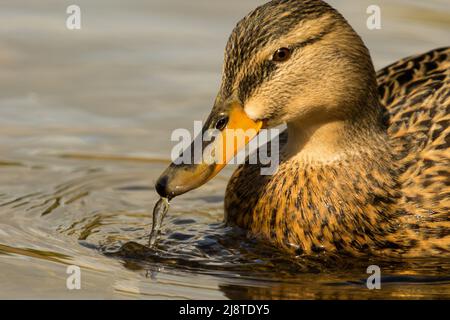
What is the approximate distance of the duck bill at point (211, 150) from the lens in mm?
8234

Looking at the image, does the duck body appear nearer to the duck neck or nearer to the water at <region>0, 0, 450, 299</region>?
the duck neck

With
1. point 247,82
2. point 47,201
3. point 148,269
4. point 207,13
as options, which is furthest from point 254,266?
point 207,13

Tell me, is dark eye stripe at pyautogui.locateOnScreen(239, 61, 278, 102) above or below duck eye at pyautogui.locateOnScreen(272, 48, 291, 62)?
below

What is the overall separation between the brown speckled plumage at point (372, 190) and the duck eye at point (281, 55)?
15.2 inches

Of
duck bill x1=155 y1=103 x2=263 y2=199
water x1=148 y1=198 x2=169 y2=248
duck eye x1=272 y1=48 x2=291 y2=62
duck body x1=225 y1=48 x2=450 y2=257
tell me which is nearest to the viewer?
duck bill x1=155 y1=103 x2=263 y2=199

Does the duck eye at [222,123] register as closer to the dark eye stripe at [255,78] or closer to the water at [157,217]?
the dark eye stripe at [255,78]

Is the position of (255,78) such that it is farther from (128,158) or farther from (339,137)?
(128,158)

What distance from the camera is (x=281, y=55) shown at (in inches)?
329

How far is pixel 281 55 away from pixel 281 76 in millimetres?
139

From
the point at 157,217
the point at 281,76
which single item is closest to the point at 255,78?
the point at 281,76

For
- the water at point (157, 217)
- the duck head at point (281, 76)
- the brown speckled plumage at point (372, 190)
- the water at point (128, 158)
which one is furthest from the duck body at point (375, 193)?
the water at point (157, 217)

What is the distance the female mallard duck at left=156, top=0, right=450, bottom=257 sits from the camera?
830 centimetres

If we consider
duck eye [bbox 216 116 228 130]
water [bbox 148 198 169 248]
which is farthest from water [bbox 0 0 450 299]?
A: duck eye [bbox 216 116 228 130]

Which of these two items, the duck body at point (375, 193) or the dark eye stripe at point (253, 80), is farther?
the duck body at point (375, 193)
